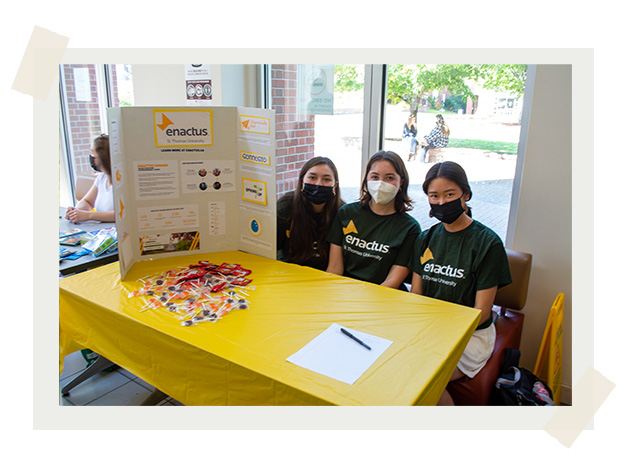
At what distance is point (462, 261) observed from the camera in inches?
91.8

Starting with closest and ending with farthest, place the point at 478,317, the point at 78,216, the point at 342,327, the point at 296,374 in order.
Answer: the point at 296,374
the point at 342,327
the point at 478,317
the point at 78,216

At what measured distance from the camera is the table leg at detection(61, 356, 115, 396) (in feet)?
9.29

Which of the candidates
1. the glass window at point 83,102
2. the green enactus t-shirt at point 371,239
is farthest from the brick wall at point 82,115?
the green enactus t-shirt at point 371,239

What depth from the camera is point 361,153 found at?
364 centimetres

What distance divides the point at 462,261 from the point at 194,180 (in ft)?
5.15

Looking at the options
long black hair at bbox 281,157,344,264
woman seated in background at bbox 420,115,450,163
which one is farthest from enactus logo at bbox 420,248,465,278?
woman seated in background at bbox 420,115,450,163

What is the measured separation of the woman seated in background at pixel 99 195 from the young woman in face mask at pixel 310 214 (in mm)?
1290

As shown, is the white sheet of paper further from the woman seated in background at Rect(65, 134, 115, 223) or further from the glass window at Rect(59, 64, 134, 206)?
the glass window at Rect(59, 64, 134, 206)

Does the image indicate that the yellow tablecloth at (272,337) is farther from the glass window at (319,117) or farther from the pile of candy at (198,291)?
the glass window at (319,117)

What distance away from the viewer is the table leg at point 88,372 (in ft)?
9.29

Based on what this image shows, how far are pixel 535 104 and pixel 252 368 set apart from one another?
2.14 m

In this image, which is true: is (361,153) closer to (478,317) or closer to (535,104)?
(535,104)

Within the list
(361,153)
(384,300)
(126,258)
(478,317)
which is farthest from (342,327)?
(361,153)

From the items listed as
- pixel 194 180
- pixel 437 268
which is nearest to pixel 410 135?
pixel 437 268
